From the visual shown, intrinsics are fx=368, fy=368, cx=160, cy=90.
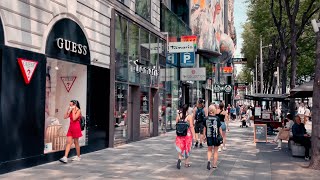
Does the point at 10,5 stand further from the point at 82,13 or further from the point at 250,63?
the point at 250,63

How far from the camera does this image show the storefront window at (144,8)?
55.9 ft

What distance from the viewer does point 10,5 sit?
874 cm

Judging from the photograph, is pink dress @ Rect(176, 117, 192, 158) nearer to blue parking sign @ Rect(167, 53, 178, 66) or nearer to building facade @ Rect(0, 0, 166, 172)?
building facade @ Rect(0, 0, 166, 172)

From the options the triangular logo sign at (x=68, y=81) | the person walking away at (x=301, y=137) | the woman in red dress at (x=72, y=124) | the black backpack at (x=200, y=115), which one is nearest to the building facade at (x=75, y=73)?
the triangular logo sign at (x=68, y=81)

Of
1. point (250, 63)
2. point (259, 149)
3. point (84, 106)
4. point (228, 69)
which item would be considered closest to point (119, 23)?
point (84, 106)

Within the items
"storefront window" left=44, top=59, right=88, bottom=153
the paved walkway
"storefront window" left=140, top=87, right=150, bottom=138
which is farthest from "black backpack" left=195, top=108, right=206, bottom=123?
"storefront window" left=44, top=59, right=88, bottom=153

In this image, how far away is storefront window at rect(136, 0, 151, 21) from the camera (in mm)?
17053

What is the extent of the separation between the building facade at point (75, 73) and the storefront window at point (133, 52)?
44mm

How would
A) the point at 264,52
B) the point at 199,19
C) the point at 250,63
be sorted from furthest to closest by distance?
the point at 250,63 → the point at 264,52 → the point at 199,19

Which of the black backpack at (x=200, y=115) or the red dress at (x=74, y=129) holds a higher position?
the black backpack at (x=200, y=115)

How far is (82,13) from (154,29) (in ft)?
24.2

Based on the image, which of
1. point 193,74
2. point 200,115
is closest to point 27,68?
point 200,115

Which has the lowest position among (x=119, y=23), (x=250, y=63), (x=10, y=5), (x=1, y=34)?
(x=1, y=34)

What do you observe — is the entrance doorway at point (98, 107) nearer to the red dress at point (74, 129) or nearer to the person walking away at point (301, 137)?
the red dress at point (74, 129)
